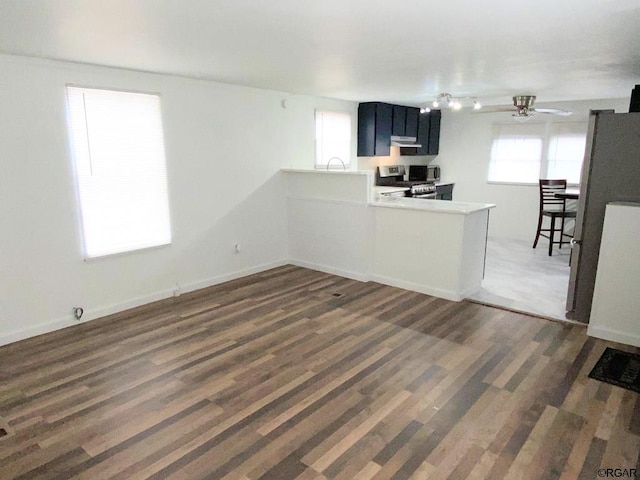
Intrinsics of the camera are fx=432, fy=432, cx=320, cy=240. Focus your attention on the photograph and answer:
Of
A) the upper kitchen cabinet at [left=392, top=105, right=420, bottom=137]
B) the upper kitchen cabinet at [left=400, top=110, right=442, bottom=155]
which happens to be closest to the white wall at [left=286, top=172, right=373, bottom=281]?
the upper kitchen cabinet at [left=392, top=105, right=420, bottom=137]

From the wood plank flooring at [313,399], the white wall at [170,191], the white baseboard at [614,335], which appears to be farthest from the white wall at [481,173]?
the white baseboard at [614,335]

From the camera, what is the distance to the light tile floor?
4320 mm

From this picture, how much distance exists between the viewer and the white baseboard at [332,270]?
16.9 ft

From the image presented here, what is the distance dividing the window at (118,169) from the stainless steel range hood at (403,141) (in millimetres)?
3917

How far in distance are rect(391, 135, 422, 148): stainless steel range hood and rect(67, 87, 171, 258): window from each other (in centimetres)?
392

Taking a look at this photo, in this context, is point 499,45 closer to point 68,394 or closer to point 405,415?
point 405,415

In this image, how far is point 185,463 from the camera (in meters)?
2.16

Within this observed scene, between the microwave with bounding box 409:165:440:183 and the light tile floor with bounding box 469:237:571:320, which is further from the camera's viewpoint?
the microwave with bounding box 409:165:440:183

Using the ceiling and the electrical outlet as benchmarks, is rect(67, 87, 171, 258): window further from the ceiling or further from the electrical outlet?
the electrical outlet

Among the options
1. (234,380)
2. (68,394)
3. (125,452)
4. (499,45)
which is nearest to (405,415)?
(234,380)

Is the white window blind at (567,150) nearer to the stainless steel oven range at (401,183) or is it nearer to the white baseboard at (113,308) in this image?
the stainless steel oven range at (401,183)

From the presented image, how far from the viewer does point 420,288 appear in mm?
4695

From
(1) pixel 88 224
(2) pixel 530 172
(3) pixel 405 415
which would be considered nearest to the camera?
(3) pixel 405 415

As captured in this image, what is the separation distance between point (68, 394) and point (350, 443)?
1.86m
